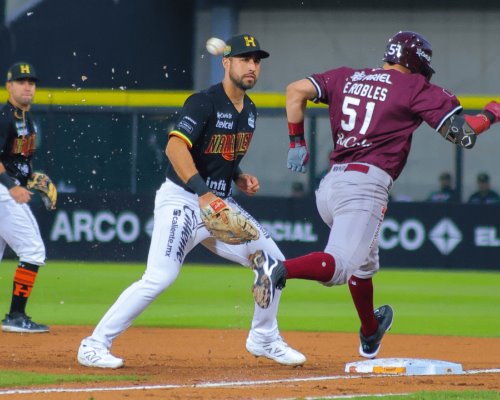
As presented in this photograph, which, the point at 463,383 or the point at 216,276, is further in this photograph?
the point at 216,276

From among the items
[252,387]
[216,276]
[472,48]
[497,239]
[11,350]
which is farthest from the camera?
[472,48]

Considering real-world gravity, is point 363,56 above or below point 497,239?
above

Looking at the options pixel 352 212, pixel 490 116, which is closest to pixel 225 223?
pixel 352 212

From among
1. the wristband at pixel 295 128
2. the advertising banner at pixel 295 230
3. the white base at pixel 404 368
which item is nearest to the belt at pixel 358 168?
the wristband at pixel 295 128

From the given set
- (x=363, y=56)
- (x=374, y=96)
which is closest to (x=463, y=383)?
(x=374, y=96)

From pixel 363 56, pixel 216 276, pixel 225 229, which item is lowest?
pixel 216 276

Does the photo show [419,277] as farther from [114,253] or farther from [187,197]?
[187,197]

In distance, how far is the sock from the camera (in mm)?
9086

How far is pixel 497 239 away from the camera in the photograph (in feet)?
53.5

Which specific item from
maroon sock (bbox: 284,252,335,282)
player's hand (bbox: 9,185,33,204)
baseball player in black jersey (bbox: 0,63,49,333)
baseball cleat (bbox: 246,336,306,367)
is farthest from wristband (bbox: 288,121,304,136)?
baseball player in black jersey (bbox: 0,63,49,333)

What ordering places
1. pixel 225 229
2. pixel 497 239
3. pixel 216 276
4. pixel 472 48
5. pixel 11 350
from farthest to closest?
pixel 472 48
pixel 497 239
pixel 216 276
pixel 11 350
pixel 225 229

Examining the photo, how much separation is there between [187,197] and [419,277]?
30.1 ft

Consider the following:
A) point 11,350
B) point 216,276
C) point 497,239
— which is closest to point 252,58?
point 11,350

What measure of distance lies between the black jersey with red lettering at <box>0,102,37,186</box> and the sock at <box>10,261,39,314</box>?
2.30 ft
